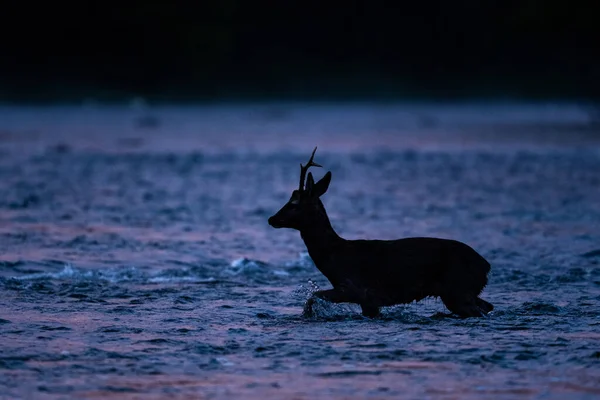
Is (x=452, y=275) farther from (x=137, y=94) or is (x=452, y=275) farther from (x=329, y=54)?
(x=329, y=54)

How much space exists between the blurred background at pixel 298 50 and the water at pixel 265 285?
69.4 metres

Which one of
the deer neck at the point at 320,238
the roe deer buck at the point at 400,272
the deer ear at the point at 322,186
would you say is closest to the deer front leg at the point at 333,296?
the roe deer buck at the point at 400,272

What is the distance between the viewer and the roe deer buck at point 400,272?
11969 mm

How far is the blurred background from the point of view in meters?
108

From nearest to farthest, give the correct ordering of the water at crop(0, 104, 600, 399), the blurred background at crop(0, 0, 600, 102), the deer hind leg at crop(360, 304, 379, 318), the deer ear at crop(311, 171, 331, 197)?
1. the water at crop(0, 104, 600, 399)
2. the deer hind leg at crop(360, 304, 379, 318)
3. the deer ear at crop(311, 171, 331, 197)
4. the blurred background at crop(0, 0, 600, 102)

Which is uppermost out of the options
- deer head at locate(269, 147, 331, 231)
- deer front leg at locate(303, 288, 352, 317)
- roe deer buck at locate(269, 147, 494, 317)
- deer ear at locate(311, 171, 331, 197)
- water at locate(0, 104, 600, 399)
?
deer ear at locate(311, 171, 331, 197)

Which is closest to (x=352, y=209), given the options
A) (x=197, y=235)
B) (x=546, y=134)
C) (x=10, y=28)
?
(x=197, y=235)

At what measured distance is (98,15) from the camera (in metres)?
121

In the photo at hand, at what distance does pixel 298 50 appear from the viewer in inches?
4641

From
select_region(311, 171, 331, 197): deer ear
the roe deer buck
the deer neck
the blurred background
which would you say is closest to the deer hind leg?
the roe deer buck

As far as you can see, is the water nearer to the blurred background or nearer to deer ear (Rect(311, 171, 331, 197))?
deer ear (Rect(311, 171, 331, 197))

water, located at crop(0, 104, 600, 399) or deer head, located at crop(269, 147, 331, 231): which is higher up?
deer head, located at crop(269, 147, 331, 231)

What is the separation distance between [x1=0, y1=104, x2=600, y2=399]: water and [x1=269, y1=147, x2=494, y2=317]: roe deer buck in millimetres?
233

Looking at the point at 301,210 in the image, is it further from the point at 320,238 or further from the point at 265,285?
the point at 265,285
